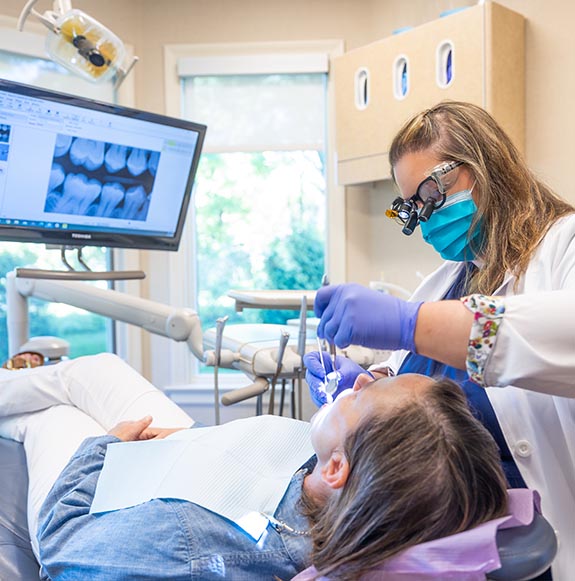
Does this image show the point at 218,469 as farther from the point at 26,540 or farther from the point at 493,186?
the point at 493,186

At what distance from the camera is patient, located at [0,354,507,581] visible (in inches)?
32.9

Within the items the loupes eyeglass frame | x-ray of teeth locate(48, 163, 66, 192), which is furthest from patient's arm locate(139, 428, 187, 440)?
x-ray of teeth locate(48, 163, 66, 192)

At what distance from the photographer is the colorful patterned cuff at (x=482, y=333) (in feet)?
2.94

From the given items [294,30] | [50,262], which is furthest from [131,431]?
[294,30]

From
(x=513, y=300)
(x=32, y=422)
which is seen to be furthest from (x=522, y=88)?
(x=32, y=422)

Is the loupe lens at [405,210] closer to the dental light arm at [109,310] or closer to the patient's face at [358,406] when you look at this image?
the patient's face at [358,406]

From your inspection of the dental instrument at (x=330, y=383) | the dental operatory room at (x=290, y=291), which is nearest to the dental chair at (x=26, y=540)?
the dental operatory room at (x=290, y=291)

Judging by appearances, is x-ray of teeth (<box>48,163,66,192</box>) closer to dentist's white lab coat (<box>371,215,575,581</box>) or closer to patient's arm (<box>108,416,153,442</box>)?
patient's arm (<box>108,416,153,442</box>)

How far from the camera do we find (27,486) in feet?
5.02

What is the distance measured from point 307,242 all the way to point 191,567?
248 centimetres

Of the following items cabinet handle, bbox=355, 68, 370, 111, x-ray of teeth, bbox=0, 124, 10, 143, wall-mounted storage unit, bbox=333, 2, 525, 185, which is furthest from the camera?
cabinet handle, bbox=355, 68, 370, 111

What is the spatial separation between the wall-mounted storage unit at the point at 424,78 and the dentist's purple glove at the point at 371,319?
5.28 feet

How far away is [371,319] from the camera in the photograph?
96 cm

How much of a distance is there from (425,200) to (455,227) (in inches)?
3.1
